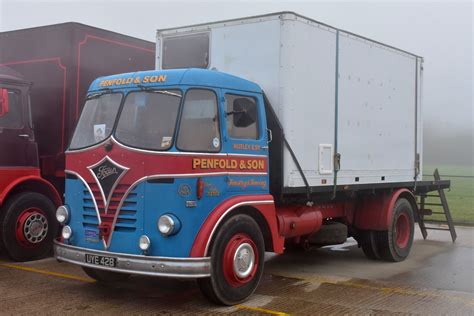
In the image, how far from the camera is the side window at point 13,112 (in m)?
8.17

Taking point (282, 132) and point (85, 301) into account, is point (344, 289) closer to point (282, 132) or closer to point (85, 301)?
point (282, 132)

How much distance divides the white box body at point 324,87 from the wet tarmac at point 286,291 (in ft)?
4.59

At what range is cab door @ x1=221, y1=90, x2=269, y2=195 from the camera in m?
6.25

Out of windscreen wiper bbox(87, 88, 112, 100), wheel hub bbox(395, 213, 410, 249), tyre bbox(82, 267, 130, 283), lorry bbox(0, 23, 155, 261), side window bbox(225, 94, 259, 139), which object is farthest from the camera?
wheel hub bbox(395, 213, 410, 249)

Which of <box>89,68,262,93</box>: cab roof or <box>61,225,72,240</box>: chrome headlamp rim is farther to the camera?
<box>61,225,72,240</box>: chrome headlamp rim

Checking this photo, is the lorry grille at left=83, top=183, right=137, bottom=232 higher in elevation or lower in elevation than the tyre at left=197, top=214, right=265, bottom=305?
higher

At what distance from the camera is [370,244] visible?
9422 mm

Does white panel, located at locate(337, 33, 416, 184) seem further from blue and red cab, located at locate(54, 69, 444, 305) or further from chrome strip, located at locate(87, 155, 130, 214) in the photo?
chrome strip, located at locate(87, 155, 130, 214)

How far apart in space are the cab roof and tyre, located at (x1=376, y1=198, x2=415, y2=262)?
13.9 ft

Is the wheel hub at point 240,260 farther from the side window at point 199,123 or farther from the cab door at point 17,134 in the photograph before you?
the cab door at point 17,134

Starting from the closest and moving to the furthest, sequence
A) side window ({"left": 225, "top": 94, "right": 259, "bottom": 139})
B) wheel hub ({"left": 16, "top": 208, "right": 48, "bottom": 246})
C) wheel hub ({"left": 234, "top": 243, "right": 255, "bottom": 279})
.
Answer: wheel hub ({"left": 234, "top": 243, "right": 255, "bottom": 279})
side window ({"left": 225, "top": 94, "right": 259, "bottom": 139})
wheel hub ({"left": 16, "top": 208, "right": 48, "bottom": 246})

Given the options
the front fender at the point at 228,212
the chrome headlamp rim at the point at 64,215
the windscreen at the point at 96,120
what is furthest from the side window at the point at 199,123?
the chrome headlamp rim at the point at 64,215

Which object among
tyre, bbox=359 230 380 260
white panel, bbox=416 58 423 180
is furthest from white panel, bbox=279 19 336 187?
white panel, bbox=416 58 423 180

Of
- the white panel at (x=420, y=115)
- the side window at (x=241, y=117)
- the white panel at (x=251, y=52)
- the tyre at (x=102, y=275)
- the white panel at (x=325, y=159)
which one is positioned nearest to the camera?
the side window at (x=241, y=117)
